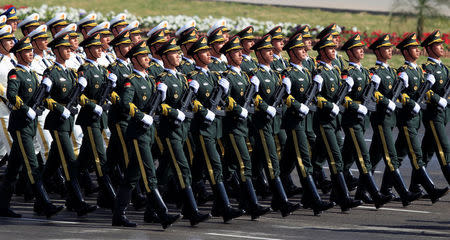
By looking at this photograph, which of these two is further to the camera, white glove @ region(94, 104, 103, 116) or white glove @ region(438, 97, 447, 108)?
white glove @ region(438, 97, 447, 108)

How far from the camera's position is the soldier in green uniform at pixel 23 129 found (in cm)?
1162

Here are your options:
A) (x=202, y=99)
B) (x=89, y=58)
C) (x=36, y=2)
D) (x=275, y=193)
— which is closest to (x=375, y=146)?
(x=275, y=193)

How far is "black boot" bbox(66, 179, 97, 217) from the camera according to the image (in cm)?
1188

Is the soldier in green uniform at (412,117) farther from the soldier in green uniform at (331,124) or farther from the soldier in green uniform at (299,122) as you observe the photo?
the soldier in green uniform at (299,122)

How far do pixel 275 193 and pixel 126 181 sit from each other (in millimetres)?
1672

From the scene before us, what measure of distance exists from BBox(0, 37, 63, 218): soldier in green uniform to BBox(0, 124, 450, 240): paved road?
0.20m

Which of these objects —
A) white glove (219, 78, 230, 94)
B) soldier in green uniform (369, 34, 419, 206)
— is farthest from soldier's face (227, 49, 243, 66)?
soldier in green uniform (369, 34, 419, 206)

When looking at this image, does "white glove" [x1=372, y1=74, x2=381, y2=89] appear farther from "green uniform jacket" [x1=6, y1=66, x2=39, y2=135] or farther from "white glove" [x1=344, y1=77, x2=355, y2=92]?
"green uniform jacket" [x1=6, y1=66, x2=39, y2=135]

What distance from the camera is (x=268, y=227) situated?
1162 centimetres

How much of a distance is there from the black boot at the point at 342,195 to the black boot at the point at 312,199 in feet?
0.97

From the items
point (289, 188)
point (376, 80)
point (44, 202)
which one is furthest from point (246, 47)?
point (44, 202)

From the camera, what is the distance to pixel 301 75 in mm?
12500

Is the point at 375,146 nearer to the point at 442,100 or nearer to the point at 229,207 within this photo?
the point at 442,100

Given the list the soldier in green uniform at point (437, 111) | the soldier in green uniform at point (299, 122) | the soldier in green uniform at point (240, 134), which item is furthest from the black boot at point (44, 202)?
the soldier in green uniform at point (437, 111)
